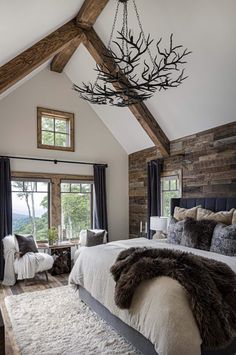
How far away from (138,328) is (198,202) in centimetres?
288

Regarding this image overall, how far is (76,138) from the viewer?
603cm

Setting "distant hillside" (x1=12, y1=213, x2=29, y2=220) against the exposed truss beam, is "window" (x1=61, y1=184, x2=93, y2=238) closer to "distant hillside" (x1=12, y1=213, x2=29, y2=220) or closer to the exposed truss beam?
"distant hillside" (x1=12, y1=213, x2=29, y2=220)

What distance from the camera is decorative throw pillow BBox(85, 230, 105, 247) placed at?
17.5 feet

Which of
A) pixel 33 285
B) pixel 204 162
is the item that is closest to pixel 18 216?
pixel 33 285

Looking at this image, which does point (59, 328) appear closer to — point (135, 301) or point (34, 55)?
point (135, 301)

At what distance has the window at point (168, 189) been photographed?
5.43m

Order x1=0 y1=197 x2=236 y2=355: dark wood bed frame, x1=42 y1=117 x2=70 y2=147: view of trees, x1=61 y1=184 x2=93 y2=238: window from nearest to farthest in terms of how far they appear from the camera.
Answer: x1=0 y1=197 x2=236 y2=355: dark wood bed frame → x1=42 y1=117 x2=70 y2=147: view of trees → x1=61 y1=184 x2=93 y2=238: window

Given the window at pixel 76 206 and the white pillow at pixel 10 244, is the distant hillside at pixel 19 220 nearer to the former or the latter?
the white pillow at pixel 10 244

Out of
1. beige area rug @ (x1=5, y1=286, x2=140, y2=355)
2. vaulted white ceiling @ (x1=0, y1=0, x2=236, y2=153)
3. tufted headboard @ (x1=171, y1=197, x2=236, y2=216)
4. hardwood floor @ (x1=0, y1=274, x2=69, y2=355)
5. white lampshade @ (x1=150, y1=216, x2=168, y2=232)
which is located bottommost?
hardwood floor @ (x1=0, y1=274, x2=69, y2=355)

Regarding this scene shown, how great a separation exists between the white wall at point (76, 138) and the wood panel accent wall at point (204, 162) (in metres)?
0.66

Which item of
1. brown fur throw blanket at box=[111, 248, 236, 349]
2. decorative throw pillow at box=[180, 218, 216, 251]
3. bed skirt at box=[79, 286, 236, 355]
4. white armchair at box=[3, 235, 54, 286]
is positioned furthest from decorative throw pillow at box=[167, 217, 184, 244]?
white armchair at box=[3, 235, 54, 286]

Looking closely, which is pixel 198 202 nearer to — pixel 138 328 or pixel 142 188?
pixel 142 188

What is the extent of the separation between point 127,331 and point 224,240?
1576mm

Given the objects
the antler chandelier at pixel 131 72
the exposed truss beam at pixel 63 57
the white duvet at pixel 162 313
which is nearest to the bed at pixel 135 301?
the white duvet at pixel 162 313
